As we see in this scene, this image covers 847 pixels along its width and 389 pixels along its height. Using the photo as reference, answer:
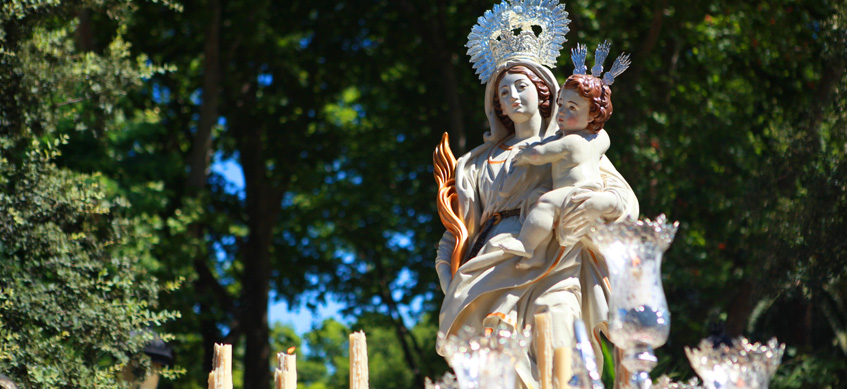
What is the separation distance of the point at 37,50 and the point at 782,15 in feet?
30.7

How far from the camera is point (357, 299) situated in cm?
1535

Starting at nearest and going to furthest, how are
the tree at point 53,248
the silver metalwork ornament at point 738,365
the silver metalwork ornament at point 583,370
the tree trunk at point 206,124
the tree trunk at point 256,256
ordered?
the silver metalwork ornament at point 583,370 → the silver metalwork ornament at point 738,365 → the tree at point 53,248 → the tree trunk at point 206,124 → the tree trunk at point 256,256

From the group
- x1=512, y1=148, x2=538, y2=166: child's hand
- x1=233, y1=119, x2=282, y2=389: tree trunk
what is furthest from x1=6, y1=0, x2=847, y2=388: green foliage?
x1=512, y1=148, x2=538, y2=166: child's hand

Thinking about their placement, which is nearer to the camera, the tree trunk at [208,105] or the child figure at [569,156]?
the child figure at [569,156]

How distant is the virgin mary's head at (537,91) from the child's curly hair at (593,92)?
53 centimetres

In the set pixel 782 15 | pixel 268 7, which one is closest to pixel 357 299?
pixel 268 7

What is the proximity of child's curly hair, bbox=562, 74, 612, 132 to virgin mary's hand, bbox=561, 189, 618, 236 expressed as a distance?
1.33ft

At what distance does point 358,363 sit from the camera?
3975 millimetres

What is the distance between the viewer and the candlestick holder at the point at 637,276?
310 centimetres

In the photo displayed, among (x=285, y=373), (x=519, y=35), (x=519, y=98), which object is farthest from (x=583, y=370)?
(x=519, y=35)

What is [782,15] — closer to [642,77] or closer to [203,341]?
[642,77]

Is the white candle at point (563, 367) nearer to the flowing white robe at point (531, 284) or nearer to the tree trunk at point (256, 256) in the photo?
the flowing white robe at point (531, 284)

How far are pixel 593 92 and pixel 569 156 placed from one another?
0.33 metres

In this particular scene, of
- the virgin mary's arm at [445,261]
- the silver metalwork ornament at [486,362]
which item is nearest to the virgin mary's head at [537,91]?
the virgin mary's arm at [445,261]
